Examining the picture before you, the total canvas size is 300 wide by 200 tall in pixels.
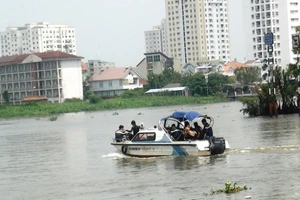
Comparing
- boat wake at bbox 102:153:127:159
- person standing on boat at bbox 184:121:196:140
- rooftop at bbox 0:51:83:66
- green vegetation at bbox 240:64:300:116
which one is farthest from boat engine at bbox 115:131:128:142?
rooftop at bbox 0:51:83:66

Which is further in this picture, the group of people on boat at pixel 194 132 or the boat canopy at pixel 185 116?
the boat canopy at pixel 185 116

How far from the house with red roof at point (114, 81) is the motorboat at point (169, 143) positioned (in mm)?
132404

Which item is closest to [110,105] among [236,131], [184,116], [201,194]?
[236,131]

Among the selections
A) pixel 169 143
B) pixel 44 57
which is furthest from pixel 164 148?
pixel 44 57

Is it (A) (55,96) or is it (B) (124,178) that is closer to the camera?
(B) (124,178)

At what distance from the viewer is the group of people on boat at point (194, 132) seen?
1325 inches

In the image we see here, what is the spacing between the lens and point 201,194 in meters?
24.1

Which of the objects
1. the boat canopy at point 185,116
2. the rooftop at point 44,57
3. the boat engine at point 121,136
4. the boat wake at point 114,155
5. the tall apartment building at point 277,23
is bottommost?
the boat wake at point 114,155

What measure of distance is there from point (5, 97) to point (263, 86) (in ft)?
333

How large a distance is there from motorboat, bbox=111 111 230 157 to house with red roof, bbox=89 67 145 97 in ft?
434

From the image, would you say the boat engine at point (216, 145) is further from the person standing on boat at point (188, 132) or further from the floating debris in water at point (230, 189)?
the floating debris in water at point (230, 189)

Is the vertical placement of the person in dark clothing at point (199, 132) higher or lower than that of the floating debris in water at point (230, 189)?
higher

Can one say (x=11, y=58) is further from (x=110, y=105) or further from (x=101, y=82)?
(x=110, y=105)

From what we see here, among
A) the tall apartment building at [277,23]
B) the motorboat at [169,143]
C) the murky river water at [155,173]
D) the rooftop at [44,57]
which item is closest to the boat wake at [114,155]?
the murky river water at [155,173]
